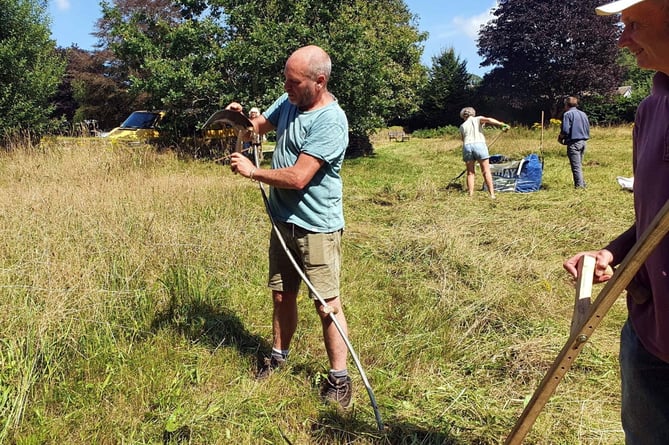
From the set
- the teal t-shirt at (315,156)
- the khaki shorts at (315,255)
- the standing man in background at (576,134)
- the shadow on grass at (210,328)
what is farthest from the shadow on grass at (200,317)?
the standing man in background at (576,134)

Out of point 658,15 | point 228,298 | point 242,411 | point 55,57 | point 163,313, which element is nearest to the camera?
point 658,15

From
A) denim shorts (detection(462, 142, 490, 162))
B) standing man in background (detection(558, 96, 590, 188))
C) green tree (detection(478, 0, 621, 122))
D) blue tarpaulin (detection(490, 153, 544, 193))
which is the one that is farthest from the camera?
green tree (detection(478, 0, 621, 122))

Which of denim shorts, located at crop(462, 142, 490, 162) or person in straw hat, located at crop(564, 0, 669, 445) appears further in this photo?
denim shorts, located at crop(462, 142, 490, 162)

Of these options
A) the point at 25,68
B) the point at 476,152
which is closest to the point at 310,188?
the point at 476,152

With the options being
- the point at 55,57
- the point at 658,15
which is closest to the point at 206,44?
the point at 55,57

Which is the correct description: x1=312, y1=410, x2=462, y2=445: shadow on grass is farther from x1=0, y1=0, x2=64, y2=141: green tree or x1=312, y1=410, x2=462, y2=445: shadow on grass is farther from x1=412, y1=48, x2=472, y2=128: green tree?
x1=412, y1=48, x2=472, y2=128: green tree

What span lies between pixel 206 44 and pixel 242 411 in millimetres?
13415

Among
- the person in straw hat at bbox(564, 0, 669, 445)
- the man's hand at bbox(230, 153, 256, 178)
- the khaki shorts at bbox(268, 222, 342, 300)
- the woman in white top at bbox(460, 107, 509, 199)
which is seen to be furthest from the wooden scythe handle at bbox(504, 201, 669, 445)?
the woman in white top at bbox(460, 107, 509, 199)

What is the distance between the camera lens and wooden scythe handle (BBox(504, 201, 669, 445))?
3.55 feet

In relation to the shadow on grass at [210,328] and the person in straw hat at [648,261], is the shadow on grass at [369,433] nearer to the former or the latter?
the shadow on grass at [210,328]

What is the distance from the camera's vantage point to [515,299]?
415 centimetres

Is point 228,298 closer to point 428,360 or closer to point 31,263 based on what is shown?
point 31,263

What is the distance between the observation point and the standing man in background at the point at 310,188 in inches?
104

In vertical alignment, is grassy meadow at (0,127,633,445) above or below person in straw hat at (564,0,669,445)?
below
